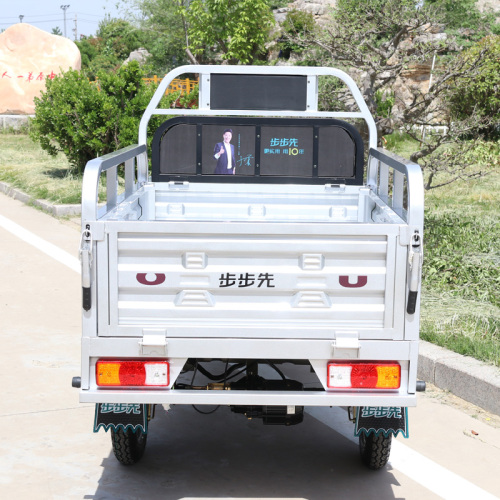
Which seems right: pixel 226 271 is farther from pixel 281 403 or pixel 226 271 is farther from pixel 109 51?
pixel 109 51

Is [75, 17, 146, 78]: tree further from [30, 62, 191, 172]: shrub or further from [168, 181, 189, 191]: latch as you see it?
[168, 181, 189, 191]: latch

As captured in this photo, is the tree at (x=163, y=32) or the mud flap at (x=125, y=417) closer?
the mud flap at (x=125, y=417)

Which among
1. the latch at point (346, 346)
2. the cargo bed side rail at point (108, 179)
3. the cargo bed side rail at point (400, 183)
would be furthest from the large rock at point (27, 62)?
the latch at point (346, 346)

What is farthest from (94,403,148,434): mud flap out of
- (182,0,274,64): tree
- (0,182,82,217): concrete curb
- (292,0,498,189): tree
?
(182,0,274,64): tree

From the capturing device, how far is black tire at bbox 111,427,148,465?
4.67 m

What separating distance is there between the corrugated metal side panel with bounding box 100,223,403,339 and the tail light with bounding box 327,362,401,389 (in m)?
0.16

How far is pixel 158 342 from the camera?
13.1 ft

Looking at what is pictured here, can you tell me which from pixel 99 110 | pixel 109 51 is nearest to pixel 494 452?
pixel 99 110

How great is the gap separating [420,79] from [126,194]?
3788 centimetres

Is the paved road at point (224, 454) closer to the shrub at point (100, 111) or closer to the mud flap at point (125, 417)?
the mud flap at point (125, 417)

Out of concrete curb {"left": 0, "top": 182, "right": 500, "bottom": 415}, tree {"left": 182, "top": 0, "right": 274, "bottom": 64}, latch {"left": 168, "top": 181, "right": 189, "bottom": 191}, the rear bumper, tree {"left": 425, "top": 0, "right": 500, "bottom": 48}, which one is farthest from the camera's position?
tree {"left": 182, "top": 0, "right": 274, "bottom": 64}

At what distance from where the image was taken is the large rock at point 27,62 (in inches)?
1238

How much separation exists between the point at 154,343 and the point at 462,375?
2.74m

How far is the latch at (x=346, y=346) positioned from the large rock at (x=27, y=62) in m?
29.1
